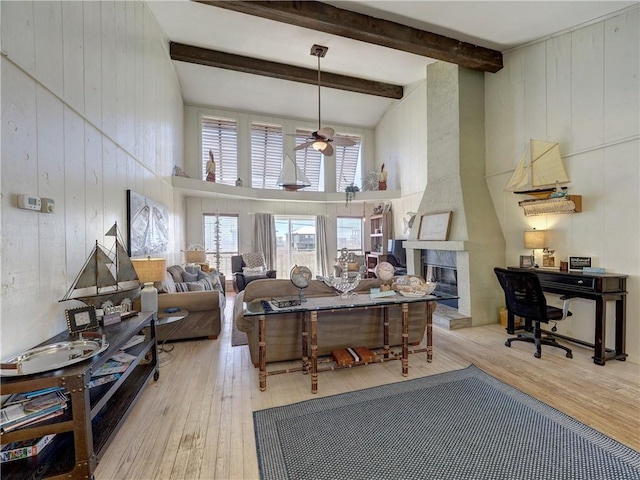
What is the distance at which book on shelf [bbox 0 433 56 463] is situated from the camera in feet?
4.72

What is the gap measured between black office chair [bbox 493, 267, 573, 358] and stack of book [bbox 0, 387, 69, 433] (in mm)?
4064

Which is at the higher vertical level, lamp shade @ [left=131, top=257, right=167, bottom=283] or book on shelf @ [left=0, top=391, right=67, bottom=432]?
lamp shade @ [left=131, top=257, right=167, bottom=283]

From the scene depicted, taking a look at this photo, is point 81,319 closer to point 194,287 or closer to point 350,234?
point 194,287

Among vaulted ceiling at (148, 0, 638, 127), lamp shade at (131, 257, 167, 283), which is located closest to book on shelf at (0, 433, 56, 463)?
lamp shade at (131, 257, 167, 283)

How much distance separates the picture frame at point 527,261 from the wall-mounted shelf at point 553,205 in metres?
0.59

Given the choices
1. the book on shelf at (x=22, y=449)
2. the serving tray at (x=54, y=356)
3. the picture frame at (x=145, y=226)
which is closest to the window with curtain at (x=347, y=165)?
the picture frame at (x=145, y=226)

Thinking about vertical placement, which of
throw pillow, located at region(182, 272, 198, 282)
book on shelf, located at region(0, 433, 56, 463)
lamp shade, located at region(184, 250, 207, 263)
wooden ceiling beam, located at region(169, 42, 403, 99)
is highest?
wooden ceiling beam, located at region(169, 42, 403, 99)

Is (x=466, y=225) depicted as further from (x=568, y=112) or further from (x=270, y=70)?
(x=270, y=70)

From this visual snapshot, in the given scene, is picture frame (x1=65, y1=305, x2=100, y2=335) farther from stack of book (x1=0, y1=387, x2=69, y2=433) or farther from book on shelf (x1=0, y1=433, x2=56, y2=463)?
book on shelf (x1=0, y1=433, x2=56, y2=463)

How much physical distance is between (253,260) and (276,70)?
4.41 meters

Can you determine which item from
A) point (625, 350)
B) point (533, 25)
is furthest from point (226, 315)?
point (533, 25)

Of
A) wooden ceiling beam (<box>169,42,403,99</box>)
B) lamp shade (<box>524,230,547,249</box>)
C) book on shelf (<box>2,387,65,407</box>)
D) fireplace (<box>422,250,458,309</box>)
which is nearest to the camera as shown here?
book on shelf (<box>2,387,65,407</box>)

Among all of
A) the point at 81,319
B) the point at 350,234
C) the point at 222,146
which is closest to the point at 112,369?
the point at 81,319

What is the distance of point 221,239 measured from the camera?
25.6 ft
